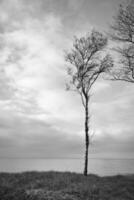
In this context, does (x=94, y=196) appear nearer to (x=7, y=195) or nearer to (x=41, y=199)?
(x=41, y=199)

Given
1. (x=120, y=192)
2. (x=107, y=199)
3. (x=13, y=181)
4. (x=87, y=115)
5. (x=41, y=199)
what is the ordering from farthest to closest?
(x=87, y=115), (x=13, y=181), (x=120, y=192), (x=107, y=199), (x=41, y=199)

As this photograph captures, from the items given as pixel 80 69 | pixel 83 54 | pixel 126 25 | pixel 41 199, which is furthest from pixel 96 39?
pixel 41 199

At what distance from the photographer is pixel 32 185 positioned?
58.0ft

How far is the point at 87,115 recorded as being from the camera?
1153 inches

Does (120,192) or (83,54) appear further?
(83,54)

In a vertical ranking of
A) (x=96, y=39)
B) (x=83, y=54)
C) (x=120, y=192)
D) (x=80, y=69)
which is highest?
(x=96, y=39)

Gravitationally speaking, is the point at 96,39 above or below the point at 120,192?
above

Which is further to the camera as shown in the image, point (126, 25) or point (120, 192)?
point (126, 25)

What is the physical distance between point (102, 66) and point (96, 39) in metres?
3.73

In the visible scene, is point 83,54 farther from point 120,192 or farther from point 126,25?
point 120,192

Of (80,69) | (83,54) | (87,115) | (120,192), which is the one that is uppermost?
Result: (83,54)

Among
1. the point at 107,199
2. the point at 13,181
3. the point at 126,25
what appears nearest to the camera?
the point at 107,199

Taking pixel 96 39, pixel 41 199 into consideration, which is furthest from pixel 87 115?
pixel 41 199

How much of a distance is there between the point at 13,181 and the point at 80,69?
16747mm
